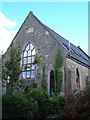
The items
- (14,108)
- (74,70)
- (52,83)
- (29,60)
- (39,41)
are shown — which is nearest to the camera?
(14,108)

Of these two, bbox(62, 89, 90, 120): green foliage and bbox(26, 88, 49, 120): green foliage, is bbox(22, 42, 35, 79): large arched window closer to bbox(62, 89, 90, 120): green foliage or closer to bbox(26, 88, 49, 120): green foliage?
bbox(26, 88, 49, 120): green foliage

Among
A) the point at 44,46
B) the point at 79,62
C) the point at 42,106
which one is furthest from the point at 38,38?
the point at 42,106

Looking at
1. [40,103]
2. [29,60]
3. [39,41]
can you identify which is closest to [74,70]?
[39,41]

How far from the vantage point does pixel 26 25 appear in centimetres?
2998

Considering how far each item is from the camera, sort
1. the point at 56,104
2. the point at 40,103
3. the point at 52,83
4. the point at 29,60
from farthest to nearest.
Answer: the point at 29,60, the point at 52,83, the point at 56,104, the point at 40,103

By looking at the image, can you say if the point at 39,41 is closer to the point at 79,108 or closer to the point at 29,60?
the point at 29,60

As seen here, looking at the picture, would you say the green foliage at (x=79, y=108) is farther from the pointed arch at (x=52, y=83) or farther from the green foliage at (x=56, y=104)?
the pointed arch at (x=52, y=83)

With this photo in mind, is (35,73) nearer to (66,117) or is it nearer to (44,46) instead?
(44,46)

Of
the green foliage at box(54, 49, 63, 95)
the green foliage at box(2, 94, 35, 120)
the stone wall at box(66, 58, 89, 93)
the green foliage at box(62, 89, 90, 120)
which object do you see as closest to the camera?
the green foliage at box(62, 89, 90, 120)

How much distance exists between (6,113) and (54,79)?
479 inches

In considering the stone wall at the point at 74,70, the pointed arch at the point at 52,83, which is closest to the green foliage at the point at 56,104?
the stone wall at the point at 74,70

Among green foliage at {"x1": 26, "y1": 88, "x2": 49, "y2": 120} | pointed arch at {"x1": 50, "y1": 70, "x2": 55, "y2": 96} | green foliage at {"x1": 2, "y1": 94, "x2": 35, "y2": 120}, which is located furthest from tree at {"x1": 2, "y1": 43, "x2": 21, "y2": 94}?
pointed arch at {"x1": 50, "y1": 70, "x2": 55, "y2": 96}

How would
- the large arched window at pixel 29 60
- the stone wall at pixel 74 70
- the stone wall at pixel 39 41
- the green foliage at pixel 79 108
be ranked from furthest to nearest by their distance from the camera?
1. the large arched window at pixel 29 60
2. the stone wall at pixel 39 41
3. the stone wall at pixel 74 70
4. the green foliage at pixel 79 108

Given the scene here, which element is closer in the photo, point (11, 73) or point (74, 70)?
point (11, 73)
